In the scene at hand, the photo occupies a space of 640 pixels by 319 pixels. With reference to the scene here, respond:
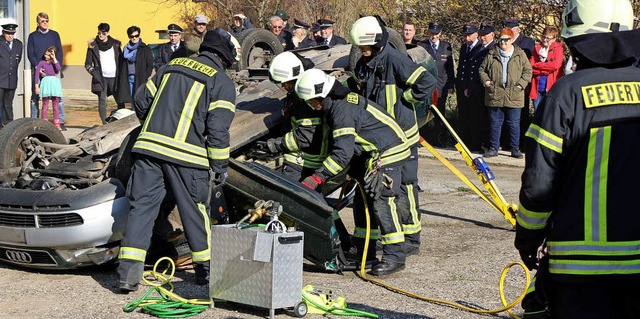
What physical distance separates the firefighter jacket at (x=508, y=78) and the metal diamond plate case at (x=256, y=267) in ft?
25.6

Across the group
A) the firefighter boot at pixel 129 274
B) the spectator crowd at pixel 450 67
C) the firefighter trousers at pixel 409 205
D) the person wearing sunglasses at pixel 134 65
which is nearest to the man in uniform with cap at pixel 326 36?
the spectator crowd at pixel 450 67

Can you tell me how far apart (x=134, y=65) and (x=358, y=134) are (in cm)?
906

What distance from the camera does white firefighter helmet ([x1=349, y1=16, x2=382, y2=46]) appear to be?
796 centimetres

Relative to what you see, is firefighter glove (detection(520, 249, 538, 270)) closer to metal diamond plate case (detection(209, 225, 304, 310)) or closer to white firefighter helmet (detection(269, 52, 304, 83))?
metal diamond plate case (detection(209, 225, 304, 310))

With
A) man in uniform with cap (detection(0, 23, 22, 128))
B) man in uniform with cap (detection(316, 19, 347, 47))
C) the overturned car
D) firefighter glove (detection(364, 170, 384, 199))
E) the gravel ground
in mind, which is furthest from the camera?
man in uniform with cap (detection(0, 23, 22, 128))

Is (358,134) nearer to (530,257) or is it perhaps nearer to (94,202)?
(94,202)

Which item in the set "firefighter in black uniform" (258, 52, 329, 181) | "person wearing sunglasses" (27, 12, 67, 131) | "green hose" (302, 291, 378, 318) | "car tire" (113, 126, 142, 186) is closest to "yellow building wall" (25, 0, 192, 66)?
"person wearing sunglasses" (27, 12, 67, 131)

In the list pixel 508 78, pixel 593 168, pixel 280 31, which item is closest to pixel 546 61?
pixel 508 78

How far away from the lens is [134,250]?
684 centimetres

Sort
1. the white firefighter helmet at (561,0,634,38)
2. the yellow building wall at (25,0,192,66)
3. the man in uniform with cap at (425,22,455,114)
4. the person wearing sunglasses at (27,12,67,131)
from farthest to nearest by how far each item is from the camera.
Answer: the yellow building wall at (25,0,192,66) → the person wearing sunglasses at (27,12,67,131) → the man in uniform with cap at (425,22,455,114) → the white firefighter helmet at (561,0,634,38)

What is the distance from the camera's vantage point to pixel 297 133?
25.8ft

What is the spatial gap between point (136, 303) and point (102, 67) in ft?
33.6

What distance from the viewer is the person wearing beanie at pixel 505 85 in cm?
1339

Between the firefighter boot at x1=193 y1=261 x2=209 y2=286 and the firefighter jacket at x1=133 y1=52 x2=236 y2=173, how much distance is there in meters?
0.66
